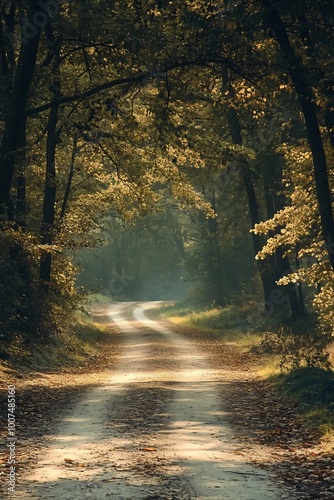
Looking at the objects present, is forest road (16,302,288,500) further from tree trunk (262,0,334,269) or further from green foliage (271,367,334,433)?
tree trunk (262,0,334,269)

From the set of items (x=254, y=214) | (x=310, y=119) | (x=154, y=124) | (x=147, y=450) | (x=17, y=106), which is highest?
(x=17, y=106)

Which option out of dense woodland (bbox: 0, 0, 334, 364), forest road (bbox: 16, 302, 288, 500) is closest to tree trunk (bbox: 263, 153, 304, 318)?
dense woodland (bbox: 0, 0, 334, 364)

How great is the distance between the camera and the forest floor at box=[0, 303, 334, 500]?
9.11 m

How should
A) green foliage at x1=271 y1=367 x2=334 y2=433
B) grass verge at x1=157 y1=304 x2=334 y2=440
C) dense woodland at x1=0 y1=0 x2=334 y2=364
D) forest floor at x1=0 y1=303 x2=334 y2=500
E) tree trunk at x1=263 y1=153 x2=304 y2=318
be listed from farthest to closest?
tree trunk at x1=263 y1=153 x2=304 y2=318, dense woodland at x1=0 y1=0 x2=334 y2=364, grass verge at x1=157 y1=304 x2=334 y2=440, green foliage at x1=271 y1=367 x2=334 y2=433, forest floor at x1=0 y1=303 x2=334 y2=500

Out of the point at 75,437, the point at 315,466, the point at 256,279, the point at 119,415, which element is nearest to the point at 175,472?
the point at 315,466

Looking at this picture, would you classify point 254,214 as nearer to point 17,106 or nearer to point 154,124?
point 154,124

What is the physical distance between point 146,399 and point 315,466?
6.62m

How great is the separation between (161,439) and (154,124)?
12.2 metres

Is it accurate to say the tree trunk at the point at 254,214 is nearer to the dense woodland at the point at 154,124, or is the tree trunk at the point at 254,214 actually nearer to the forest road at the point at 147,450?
the dense woodland at the point at 154,124

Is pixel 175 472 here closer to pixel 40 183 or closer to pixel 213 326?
pixel 40 183

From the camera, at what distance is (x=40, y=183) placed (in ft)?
103

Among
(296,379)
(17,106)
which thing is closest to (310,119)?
(296,379)

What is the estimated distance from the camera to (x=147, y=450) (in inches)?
440

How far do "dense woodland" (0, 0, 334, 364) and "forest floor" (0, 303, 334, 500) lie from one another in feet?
11.5
